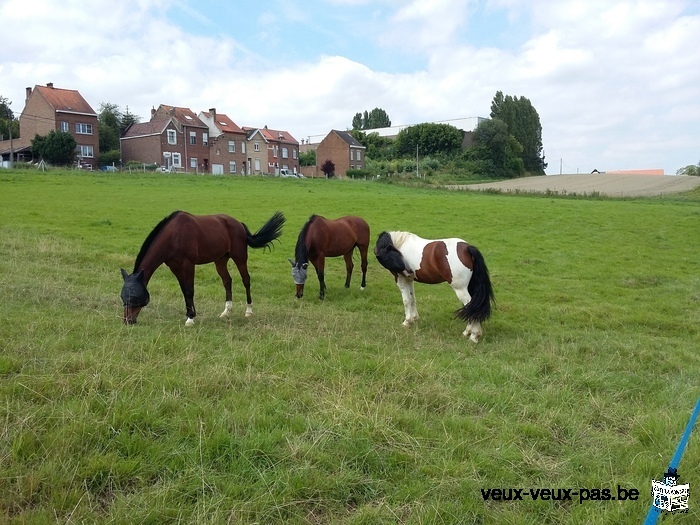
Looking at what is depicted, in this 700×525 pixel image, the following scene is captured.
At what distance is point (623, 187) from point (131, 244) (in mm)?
53074

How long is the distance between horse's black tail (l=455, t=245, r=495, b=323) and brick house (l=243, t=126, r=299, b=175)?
223 ft

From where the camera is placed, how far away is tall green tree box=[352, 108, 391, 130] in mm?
130375

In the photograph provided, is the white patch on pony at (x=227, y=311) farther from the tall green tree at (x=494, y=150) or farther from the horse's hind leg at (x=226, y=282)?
the tall green tree at (x=494, y=150)

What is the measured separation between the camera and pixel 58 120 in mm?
56406

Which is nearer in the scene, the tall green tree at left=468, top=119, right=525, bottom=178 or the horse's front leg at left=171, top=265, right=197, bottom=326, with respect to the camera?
the horse's front leg at left=171, top=265, right=197, bottom=326

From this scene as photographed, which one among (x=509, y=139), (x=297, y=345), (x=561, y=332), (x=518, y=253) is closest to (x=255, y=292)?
(x=297, y=345)

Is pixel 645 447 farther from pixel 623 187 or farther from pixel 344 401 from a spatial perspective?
pixel 623 187

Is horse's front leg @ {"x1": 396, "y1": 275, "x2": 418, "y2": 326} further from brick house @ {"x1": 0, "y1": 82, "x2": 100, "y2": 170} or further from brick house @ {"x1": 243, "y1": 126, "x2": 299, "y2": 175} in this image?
brick house @ {"x1": 243, "y1": 126, "x2": 299, "y2": 175}

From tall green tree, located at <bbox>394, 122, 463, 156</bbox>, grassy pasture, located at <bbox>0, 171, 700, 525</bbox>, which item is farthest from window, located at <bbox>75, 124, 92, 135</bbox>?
grassy pasture, located at <bbox>0, 171, 700, 525</bbox>

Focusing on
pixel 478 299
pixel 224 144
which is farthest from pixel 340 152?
pixel 478 299

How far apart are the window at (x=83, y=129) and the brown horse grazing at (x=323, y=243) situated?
56113 millimetres

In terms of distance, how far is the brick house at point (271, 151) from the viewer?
2884 inches

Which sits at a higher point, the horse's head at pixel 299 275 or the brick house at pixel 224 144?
the brick house at pixel 224 144

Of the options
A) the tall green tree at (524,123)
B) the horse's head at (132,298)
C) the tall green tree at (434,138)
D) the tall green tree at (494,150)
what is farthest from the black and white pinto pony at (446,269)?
the tall green tree at (524,123)
